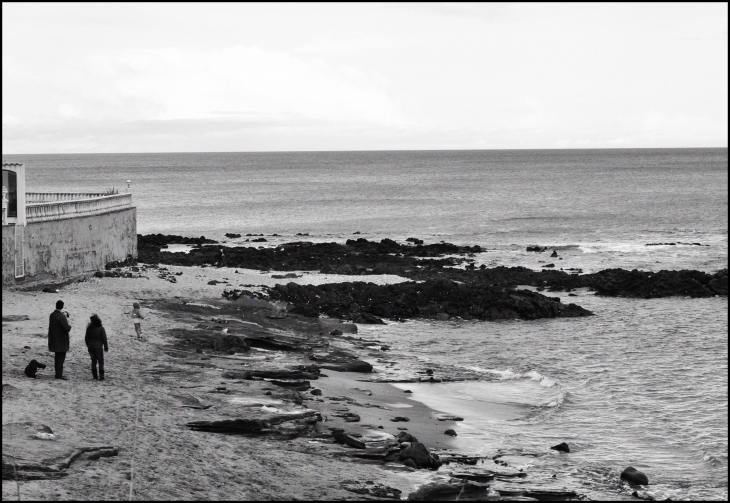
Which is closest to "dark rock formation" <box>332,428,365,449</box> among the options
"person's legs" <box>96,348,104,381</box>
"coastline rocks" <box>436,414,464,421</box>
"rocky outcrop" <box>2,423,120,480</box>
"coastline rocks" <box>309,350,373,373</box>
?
"coastline rocks" <box>436,414,464,421</box>

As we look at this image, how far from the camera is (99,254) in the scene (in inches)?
1244

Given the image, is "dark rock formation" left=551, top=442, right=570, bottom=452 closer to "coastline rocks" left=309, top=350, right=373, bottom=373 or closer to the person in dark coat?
"coastline rocks" left=309, top=350, right=373, bottom=373

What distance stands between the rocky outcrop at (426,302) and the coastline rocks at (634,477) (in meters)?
16.2

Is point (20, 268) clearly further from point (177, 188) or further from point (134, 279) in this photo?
point (177, 188)

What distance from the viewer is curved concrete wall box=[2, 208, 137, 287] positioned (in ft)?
86.9

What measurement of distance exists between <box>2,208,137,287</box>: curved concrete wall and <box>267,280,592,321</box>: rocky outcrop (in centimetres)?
599

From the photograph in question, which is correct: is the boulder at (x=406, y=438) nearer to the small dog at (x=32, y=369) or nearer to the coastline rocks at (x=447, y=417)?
the coastline rocks at (x=447, y=417)

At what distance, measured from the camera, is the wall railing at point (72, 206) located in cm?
2744

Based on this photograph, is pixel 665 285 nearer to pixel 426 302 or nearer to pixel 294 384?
pixel 426 302

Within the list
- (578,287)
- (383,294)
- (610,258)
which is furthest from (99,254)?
(610,258)

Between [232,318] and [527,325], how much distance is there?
10.2 meters

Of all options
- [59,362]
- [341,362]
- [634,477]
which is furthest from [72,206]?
[634,477]

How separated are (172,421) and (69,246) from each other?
15482mm

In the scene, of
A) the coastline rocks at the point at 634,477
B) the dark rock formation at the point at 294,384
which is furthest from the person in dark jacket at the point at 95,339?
the coastline rocks at the point at 634,477
